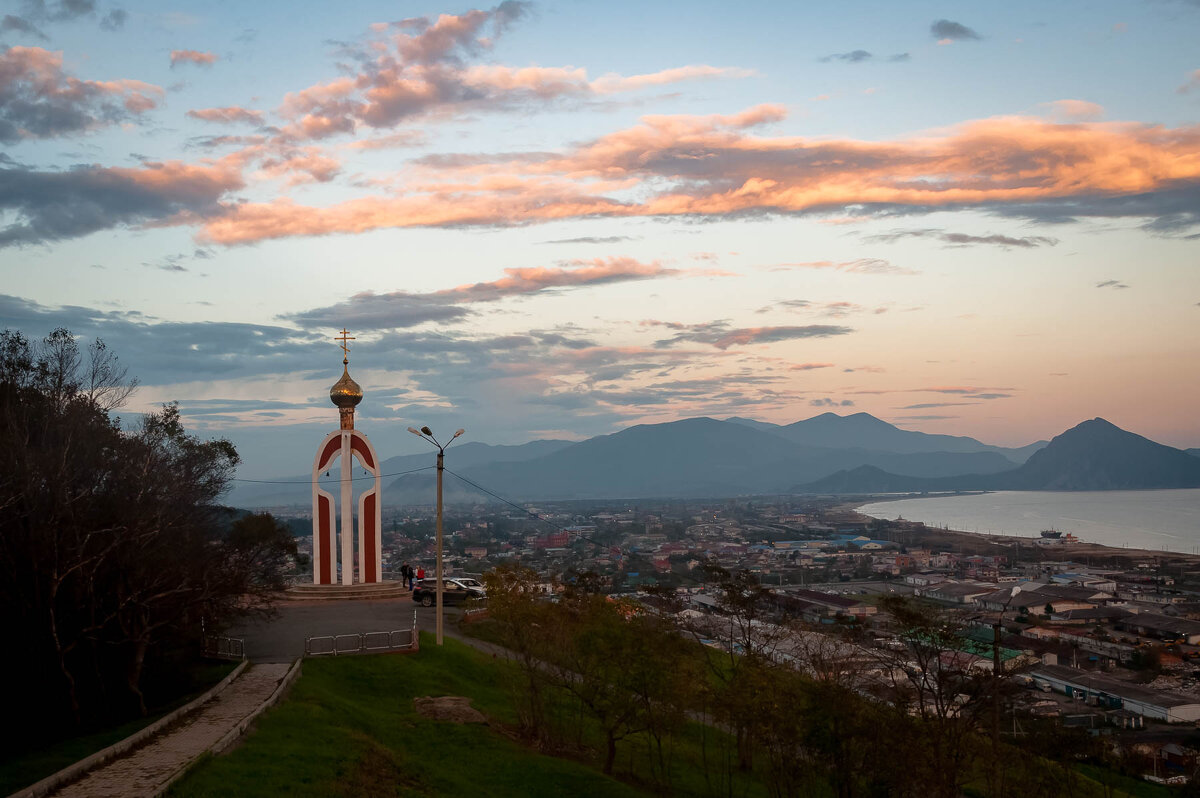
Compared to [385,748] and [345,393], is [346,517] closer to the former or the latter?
[345,393]

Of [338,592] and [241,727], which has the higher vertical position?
[241,727]

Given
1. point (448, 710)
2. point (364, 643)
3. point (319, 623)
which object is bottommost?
point (448, 710)

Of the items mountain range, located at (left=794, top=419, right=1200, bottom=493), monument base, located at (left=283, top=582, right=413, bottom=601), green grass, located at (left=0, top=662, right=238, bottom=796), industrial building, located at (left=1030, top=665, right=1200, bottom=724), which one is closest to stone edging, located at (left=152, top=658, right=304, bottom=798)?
green grass, located at (left=0, top=662, right=238, bottom=796)

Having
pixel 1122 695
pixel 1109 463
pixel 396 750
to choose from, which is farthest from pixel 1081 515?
pixel 396 750

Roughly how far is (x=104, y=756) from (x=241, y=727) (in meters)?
1.89

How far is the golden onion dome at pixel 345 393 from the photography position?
101 feet

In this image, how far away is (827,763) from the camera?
14523 mm

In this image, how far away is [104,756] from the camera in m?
11.8

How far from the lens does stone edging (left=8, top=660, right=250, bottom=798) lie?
10258 mm

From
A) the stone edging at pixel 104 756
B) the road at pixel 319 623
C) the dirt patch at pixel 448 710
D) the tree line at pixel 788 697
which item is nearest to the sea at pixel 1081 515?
the tree line at pixel 788 697

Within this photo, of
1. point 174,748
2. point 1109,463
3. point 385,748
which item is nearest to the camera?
point 174,748

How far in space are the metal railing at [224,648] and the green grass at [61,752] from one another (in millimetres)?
3214

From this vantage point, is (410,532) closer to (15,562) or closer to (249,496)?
(15,562)

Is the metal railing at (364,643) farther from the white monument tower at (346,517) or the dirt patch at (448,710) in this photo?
the white monument tower at (346,517)
